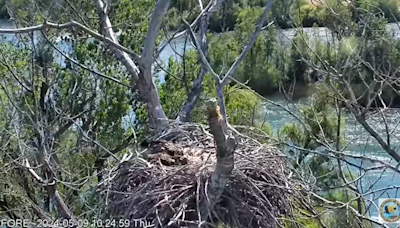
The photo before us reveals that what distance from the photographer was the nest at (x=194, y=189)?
8.35 ft

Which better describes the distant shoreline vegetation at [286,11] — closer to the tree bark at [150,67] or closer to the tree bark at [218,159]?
the tree bark at [150,67]

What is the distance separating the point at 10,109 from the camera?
6.90 metres

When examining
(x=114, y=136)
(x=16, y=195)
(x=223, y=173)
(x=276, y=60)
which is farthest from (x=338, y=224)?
(x=276, y=60)

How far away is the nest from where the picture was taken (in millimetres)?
2545

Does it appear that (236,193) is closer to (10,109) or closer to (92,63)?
(10,109)

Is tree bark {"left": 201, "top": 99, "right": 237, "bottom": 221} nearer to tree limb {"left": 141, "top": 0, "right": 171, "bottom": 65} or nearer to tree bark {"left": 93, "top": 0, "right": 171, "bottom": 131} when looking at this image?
tree bark {"left": 93, "top": 0, "right": 171, "bottom": 131}

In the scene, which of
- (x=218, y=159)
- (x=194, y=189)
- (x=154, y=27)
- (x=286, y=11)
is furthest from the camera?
(x=286, y=11)

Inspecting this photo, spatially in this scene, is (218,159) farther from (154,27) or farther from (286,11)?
(286,11)

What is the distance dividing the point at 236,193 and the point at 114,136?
18.7 ft

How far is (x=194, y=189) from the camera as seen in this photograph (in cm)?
257

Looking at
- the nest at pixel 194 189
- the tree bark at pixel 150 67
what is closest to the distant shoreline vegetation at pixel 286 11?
the tree bark at pixel 150 67

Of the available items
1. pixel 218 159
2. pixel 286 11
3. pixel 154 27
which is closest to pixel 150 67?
pixel 154 27

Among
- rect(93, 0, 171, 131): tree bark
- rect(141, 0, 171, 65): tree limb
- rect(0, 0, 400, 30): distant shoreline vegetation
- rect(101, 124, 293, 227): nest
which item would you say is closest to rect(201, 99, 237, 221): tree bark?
rect(101, 124, 293, 227): nest

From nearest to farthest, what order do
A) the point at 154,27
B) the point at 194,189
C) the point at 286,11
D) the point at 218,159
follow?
the point at 218,159 → the point at 194,189 → the point at 154,27 → the point at 286,11
